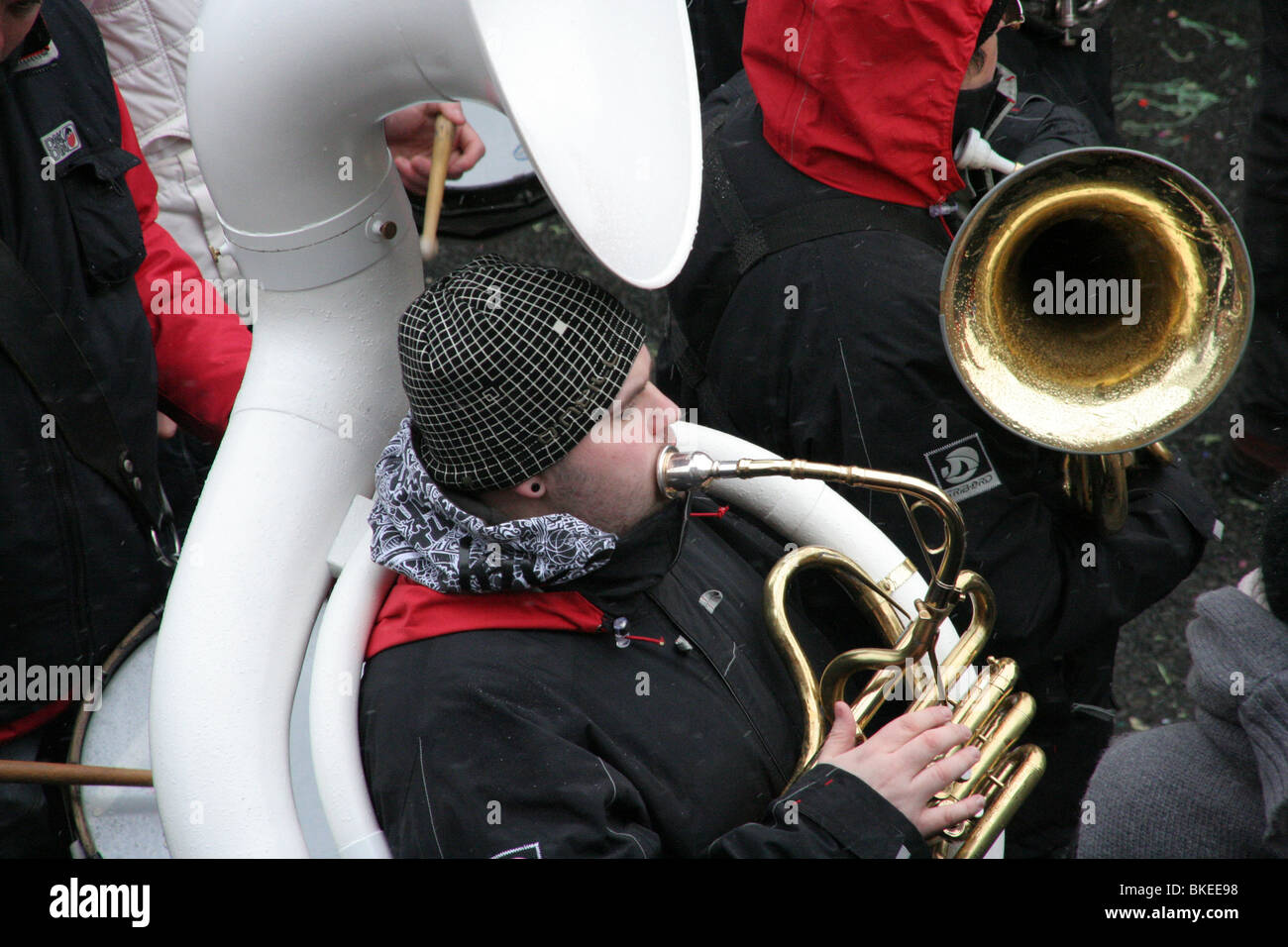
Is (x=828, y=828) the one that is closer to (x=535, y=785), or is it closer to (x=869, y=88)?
(x=535, y=785)

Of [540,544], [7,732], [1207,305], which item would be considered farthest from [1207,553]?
[7,732]

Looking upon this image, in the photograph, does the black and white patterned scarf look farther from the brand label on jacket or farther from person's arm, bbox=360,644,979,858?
the brand label on jacket

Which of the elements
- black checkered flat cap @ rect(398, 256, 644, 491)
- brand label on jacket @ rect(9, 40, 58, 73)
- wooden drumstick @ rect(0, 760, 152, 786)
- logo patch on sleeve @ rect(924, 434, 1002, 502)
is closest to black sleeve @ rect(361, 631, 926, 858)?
black checkered flat cap @ rect(398, 256, 644, 491)

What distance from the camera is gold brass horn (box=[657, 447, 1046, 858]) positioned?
1630 millimetres

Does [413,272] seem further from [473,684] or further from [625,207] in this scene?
[473,684]

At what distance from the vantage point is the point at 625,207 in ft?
4.59

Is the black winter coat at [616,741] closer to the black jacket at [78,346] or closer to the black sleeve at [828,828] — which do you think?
Result: the black sleeve at [828,828]

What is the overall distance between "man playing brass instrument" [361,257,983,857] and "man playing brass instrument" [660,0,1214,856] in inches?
15.3

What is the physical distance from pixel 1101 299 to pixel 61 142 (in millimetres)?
1725

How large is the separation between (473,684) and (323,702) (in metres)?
0.21
